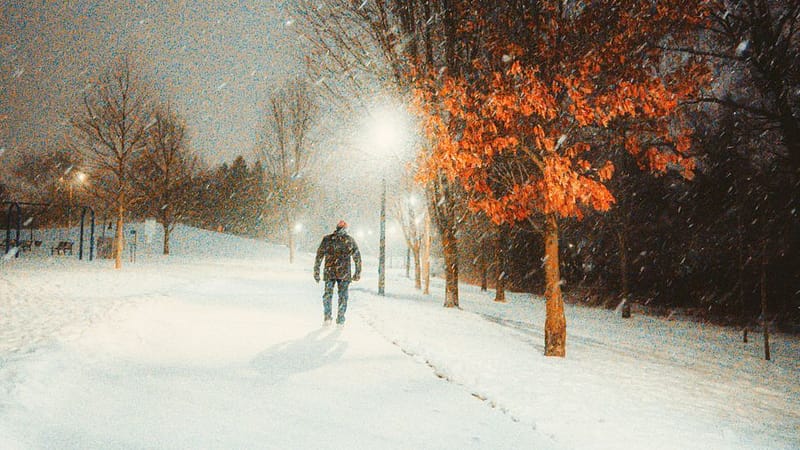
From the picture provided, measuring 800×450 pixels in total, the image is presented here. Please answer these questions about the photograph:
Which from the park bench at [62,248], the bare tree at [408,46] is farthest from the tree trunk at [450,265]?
the park bench at [62,248]

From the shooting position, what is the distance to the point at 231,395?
4.96m

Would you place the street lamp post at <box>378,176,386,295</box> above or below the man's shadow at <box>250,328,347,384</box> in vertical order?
above

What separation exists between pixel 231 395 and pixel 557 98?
721cm

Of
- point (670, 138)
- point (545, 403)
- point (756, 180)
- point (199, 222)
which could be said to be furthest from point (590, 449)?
point (199, 222)

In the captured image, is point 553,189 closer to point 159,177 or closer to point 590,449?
point 590,449

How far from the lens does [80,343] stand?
6.86 m

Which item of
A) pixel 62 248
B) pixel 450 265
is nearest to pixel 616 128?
pixel 450 265

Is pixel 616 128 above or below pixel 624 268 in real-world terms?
above

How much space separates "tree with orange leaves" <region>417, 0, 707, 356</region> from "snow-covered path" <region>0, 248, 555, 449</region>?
11.8 ft

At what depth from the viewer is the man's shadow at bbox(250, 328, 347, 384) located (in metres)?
5.98

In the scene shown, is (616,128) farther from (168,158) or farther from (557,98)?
(168,158)

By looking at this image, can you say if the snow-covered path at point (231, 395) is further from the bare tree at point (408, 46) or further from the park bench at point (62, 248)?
the park bench at point (62, 248)

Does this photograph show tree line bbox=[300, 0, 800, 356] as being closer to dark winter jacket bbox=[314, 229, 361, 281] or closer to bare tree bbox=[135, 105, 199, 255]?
dark winter jacket bbox=[314, 229, 361, 281]

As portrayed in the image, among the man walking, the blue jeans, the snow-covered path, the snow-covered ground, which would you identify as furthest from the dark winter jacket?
the snow-covered path
